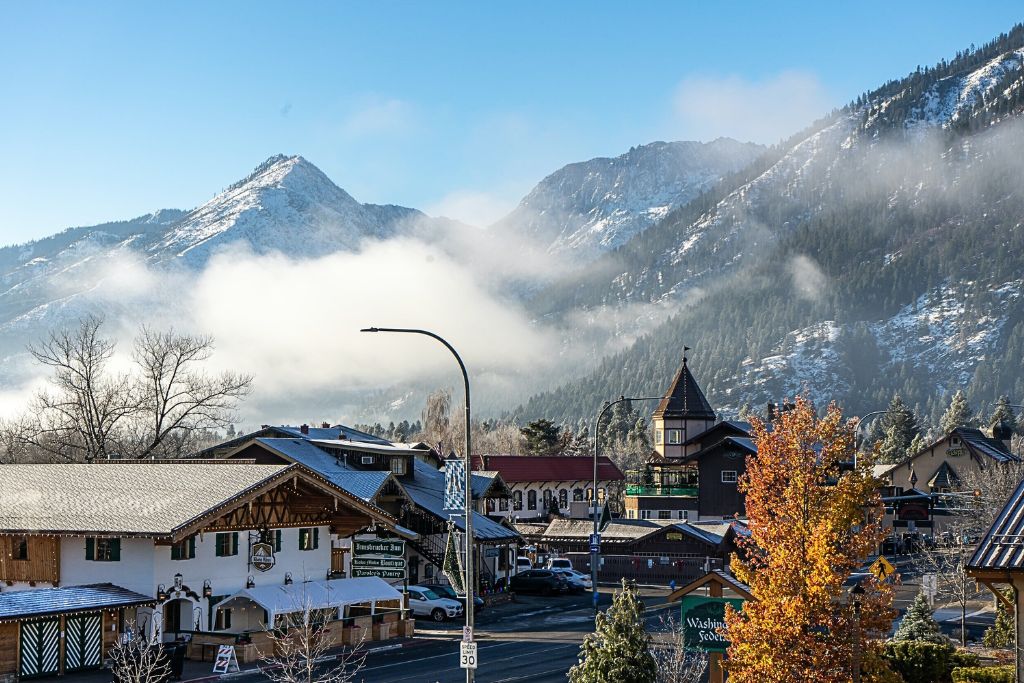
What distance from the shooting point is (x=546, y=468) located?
433ft

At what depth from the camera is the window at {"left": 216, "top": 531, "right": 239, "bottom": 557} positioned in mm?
47375

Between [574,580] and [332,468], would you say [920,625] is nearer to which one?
[574,580]

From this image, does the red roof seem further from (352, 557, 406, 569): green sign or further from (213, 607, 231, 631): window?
(352, 557, 406, 569): green sign

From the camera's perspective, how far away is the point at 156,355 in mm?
87000

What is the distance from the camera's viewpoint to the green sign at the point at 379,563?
4444 centimetres

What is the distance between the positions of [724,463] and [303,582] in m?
55.5

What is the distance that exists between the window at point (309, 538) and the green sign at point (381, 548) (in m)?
6.19

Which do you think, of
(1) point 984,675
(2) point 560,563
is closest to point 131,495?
(1) point 984,675

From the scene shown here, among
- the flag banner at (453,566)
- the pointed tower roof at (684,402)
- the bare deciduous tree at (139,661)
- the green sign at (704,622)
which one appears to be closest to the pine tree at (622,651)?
the green sign at (704,622)

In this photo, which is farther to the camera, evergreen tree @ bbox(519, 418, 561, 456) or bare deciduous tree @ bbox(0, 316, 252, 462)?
evergreen tree @ bbox(519, 418, 561, 456)

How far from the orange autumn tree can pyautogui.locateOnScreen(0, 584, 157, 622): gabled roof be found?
2320 centimetres

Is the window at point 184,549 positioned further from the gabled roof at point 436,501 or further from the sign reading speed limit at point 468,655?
the sign reading speed limit at point 468,655

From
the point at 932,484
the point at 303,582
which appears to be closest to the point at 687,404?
the point at 932,484

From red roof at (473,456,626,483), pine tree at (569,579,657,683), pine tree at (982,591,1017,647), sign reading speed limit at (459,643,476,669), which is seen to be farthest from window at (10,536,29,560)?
red roof at (473,456,626,483)
